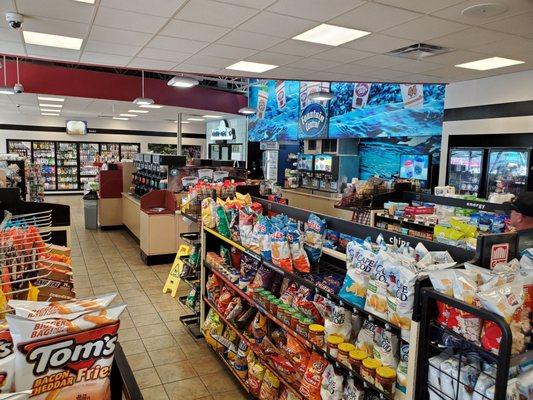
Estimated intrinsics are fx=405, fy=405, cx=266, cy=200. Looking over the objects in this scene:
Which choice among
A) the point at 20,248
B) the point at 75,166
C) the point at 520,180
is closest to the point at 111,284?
the point at 20,248

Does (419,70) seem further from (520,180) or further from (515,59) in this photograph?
(520,180)

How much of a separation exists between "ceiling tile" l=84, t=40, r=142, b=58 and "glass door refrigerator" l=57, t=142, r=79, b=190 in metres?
14.2

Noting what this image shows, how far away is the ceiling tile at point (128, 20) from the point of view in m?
4.03

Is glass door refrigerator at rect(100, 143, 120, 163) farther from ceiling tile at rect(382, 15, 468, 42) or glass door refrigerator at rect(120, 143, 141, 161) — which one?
ceiling tile at rect(382, 15, 468, 42)

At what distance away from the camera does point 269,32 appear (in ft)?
14.8

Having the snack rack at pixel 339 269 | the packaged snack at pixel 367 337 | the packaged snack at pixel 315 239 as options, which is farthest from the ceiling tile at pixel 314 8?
the packaged snack at pixel 367 337

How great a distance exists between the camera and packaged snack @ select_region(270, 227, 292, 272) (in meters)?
2.78

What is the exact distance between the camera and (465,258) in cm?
192

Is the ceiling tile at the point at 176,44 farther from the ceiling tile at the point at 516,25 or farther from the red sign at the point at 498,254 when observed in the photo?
the red sign at the point at 498,254

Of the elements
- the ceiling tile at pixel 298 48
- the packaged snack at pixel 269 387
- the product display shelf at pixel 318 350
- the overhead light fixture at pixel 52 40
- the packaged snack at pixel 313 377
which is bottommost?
the packaged snack at pixel 269 387

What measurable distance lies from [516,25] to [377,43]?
1401 millimetres

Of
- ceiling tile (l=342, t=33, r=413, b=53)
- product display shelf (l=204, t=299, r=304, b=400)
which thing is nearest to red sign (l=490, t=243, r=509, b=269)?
product display shelf (l=204, t=299, r=304, b=400)

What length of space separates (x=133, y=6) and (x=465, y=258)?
3585 mm

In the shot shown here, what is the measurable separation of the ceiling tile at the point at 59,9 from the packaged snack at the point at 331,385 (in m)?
3.80
